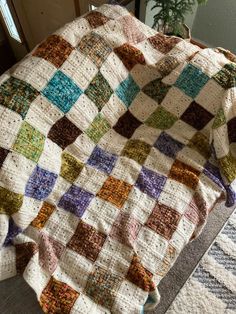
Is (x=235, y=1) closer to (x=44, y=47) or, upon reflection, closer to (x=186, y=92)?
(x=186, y=92)

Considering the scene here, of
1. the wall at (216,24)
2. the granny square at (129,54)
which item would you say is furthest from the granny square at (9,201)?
the wall at (216,24)

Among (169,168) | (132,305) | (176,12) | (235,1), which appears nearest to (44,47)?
(169,168)

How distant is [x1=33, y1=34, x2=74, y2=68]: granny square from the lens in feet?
3.71

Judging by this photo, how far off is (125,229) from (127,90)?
2.07 ft

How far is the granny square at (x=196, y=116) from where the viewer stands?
1.27m

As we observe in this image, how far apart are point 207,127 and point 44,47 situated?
76cm

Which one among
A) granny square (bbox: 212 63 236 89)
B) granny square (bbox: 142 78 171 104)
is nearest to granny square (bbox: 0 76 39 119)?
granny square (bbox: 142 78 171 104)

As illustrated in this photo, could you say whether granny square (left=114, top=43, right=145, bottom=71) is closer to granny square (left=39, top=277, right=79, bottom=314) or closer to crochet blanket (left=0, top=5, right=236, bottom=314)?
crochet blanket (left=0, top=5, right=236, bottom=314)

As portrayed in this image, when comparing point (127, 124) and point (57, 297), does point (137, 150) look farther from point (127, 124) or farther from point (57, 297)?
point (57, 297)

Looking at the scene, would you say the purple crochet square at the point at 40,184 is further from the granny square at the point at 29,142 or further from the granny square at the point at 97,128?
the granny square at the point at 97,128

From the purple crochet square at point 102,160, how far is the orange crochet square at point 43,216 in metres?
0.25

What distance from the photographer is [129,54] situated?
1257 mm

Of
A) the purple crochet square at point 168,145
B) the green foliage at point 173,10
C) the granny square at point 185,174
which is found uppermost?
the green foliage at point 173,10

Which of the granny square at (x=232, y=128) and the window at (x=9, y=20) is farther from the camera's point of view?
the window at (x=9, y=20)
